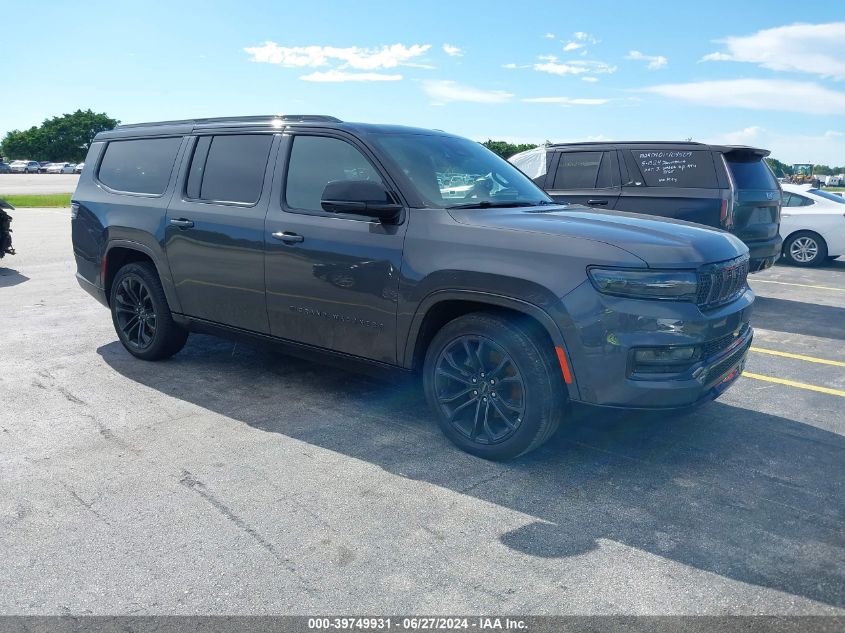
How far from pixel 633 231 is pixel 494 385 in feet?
3.68

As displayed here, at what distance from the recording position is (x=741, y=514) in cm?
352

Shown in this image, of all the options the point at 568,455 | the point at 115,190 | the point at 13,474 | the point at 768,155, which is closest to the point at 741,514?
the point at 568,455

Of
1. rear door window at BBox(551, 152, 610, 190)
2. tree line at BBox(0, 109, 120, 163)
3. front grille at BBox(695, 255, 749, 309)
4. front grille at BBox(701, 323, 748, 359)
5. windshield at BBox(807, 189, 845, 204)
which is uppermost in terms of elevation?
tree line at BBox(0, 109, 120, 163)

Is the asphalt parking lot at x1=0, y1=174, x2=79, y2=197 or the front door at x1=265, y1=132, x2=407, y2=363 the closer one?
the front door at x1=265, y1=132, x2=407, y2=363

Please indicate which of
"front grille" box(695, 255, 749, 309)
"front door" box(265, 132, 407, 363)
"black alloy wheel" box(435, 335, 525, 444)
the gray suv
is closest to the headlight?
the gray suv

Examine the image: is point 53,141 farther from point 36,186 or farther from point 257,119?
point 257,119

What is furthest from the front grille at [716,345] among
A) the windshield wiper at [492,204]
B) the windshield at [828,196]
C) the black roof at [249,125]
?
the windshield at [828,196]

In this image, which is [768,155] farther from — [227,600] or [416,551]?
[227,600]

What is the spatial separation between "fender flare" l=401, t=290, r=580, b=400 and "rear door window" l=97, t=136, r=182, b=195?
2.64 m

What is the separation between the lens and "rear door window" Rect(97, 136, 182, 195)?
18.7 ft

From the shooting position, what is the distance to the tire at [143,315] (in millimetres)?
5750

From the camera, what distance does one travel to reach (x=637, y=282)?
360 centimetres

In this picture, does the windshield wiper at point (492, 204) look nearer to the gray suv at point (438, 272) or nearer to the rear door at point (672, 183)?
the gray suv at point (438, 272)

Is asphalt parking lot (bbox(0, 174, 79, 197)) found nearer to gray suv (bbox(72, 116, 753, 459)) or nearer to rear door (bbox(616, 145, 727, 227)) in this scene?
rear door (bbox(616, 145, 727, 227))
